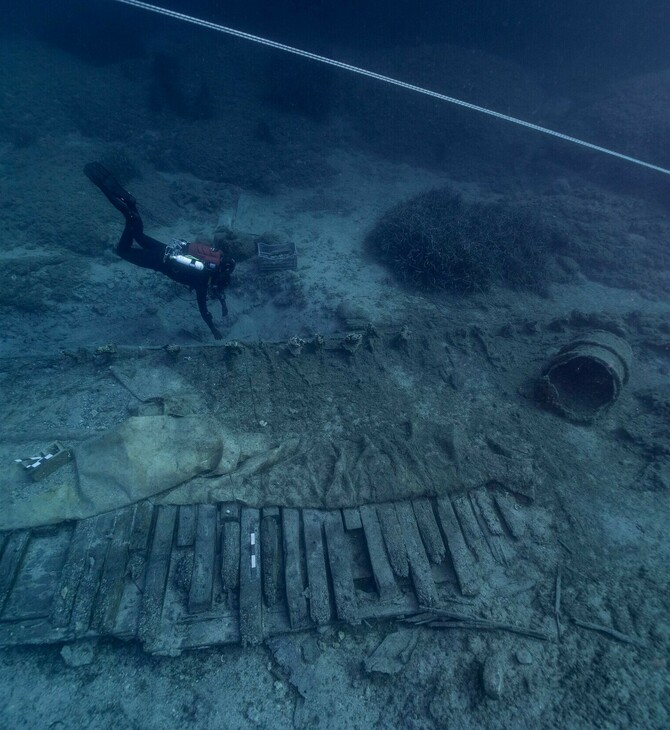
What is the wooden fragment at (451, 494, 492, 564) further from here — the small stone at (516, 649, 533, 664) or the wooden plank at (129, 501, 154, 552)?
the wooden plank at (129, 501, 154, 552)

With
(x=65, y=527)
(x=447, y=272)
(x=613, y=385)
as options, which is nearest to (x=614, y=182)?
(x=447, y=272)

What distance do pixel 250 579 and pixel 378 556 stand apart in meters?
1.55

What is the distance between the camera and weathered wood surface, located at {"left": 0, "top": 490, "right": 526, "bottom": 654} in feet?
13.9

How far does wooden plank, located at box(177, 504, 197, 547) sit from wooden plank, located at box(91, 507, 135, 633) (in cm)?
58

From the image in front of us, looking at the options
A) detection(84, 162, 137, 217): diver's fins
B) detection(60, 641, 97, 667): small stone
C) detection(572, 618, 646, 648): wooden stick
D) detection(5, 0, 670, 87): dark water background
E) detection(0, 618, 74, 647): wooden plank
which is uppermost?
detection(5, 0, 670, 87): dark water background

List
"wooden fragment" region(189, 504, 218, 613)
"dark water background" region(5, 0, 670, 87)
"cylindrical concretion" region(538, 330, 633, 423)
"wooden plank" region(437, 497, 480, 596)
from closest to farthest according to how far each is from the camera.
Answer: "wooden fragment" region(189, 504, 218, 613) → "wooden plank" region(437, 497, 480, 596) → "cylindrical concretion" region(538, 330, 633, 423) → "dark water background" region(5, 0, 670, 87)

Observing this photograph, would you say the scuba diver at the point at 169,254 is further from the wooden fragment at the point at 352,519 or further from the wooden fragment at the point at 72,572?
the wooden fragment at the point at 352,519

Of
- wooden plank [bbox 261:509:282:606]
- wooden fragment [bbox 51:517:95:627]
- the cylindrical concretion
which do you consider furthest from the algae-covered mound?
wooden fragment [bbox 51:517:95:627]

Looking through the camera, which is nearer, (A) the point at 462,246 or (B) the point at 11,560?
(B) the point at 11,560

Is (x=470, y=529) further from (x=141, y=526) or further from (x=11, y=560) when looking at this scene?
(x=11, y=560)

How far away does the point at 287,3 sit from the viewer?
2833 cm

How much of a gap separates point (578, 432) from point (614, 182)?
14.1 metres

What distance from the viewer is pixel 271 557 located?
4.77 meters

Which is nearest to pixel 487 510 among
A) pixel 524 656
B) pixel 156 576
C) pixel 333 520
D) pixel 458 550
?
pixel 458 550
